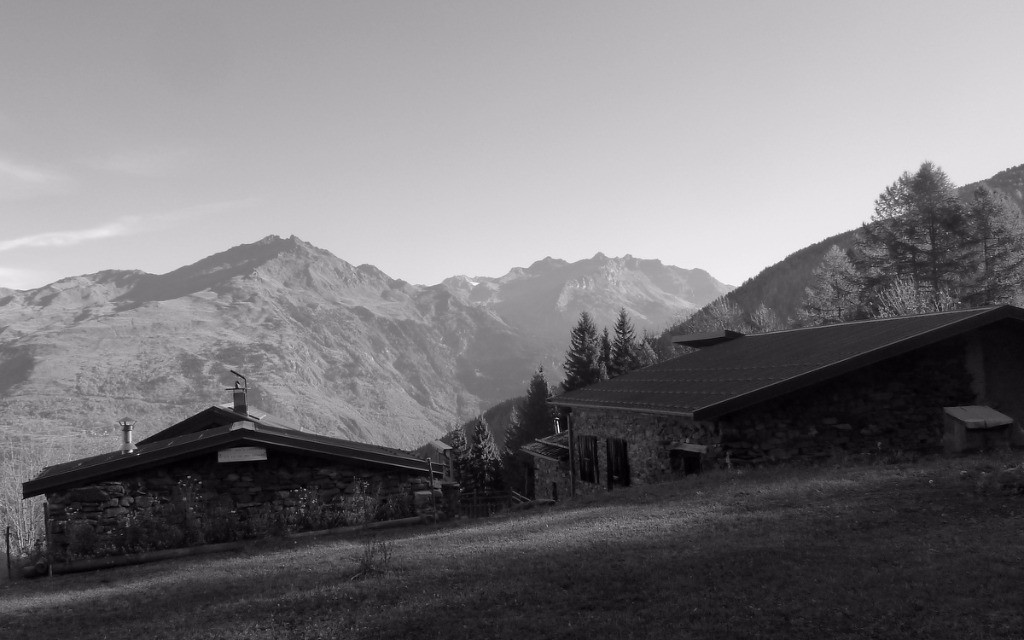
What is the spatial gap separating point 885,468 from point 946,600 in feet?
24.2

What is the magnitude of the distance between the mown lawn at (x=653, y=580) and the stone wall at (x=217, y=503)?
1.53 m

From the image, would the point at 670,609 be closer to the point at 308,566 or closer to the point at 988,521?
the point at 988,521

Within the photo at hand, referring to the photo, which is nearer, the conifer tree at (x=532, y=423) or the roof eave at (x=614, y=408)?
the roof eave at (x=614, y=408)

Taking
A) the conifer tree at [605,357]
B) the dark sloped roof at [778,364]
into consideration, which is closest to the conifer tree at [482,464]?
the conifer tree at [605,357]

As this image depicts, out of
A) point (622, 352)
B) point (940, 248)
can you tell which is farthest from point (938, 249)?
point (622, 352)

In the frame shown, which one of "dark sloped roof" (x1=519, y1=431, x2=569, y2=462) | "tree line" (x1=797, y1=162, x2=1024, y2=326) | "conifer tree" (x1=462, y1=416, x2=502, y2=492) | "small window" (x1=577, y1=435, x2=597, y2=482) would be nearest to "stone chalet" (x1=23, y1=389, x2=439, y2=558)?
"small window" (x1=577, y1=435, x2=597, y2=482)

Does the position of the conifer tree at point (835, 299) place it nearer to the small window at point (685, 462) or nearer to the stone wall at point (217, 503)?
the small window at point (685, 462)

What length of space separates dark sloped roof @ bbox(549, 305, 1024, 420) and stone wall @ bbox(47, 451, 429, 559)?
6315 millimetres

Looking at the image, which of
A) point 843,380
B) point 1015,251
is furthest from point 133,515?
point 1015,251

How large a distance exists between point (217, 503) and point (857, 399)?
13.6 metres

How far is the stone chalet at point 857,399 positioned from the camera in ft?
50.0

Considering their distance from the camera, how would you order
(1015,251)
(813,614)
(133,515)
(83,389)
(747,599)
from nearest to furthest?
(813,614)
(747,599)
(133,515)
(1015,251)
(83,389)

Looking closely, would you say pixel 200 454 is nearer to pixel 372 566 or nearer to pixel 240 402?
pixel 372 566

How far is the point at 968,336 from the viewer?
54.1 feet
